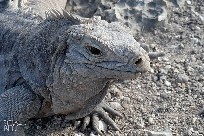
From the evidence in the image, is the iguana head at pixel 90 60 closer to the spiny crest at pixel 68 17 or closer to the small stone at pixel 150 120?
the spiny crest at pixel 68 17

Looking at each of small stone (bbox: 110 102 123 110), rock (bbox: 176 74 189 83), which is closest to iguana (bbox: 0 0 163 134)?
small stone (bbox: 110 102 123 110)

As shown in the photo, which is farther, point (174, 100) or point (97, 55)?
point (174, 100)

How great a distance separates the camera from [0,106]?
180 inches

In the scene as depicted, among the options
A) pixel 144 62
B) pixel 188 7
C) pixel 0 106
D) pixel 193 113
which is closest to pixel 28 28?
pixel 0 106

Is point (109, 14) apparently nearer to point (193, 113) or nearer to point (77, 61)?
point (193, 113)

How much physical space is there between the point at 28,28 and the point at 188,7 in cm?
248

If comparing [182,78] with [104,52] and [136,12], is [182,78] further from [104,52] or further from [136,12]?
[104,52]

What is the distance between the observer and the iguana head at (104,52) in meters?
3.70

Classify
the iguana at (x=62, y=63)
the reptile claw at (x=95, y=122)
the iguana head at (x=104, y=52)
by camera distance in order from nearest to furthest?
1. the iguana head at (x=104, y=52)
2. the iguana at (x=62, y=63)
3. the reptile claw at (x=95, y=122)

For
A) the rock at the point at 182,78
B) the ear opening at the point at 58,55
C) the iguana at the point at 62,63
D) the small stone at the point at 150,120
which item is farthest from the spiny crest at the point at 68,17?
the rock at the point at 182,78

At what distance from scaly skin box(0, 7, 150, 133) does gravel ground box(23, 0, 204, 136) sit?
0.17 metres

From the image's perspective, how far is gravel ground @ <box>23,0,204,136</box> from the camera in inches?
191

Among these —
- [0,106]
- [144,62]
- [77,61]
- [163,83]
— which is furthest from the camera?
[163,83]

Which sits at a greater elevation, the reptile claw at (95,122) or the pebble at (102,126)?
the reptile claw at (95,122)
